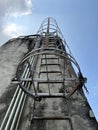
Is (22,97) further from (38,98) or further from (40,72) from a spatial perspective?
(40,72)

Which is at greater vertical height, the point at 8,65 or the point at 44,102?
the point at 8,65

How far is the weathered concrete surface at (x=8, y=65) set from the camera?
15.4 ft

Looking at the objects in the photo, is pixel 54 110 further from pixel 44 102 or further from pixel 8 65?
pixel 8 65

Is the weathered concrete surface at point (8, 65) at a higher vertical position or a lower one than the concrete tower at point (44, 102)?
higher

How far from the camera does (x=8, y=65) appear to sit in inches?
259

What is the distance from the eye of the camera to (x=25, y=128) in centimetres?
362

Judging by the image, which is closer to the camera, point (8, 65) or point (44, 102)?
point (44, 102)

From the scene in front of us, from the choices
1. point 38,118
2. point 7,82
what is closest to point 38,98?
point 38,118

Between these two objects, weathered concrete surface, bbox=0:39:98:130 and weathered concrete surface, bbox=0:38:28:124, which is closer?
weathered concrete surface, bbox=0:39:98:130

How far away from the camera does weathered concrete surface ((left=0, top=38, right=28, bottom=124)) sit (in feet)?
15.4

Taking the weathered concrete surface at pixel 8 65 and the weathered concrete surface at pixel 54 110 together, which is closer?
the weathered concrete surface at pixel 54 110

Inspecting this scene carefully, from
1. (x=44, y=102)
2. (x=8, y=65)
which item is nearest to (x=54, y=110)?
(x=44, y=102)

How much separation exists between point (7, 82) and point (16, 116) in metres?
1.89

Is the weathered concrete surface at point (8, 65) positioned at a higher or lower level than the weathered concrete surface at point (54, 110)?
higher
